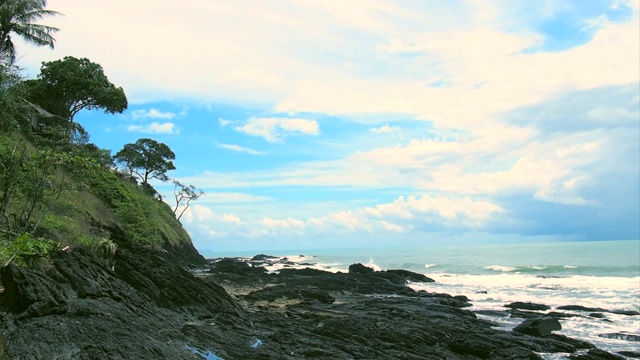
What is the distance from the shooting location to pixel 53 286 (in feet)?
31.0

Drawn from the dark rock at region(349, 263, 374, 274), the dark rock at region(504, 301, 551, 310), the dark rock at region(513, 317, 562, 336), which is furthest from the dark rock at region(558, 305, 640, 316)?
the dark rock at region(349, 263, 374, 274)

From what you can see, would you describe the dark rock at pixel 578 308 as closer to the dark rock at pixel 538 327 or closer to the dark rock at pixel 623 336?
the dark rock at pixel 623 336

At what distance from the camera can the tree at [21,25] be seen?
2712 centimetres

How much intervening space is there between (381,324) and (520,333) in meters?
5.65

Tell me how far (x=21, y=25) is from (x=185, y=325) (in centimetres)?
2747

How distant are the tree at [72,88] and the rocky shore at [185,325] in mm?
21950

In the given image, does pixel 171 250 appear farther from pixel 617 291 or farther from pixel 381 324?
pixel 617 291

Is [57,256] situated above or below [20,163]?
below

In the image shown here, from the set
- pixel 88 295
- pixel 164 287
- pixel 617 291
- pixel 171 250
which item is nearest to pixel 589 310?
pixel 617 291

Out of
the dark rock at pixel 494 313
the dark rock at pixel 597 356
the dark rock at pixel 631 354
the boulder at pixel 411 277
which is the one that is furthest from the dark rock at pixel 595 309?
the boulder at pixel 411 277

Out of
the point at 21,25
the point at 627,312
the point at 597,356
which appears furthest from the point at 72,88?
the point at 627,312

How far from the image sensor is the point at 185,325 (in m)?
11.4

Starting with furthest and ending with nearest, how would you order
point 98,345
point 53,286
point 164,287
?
point 164,287 → point 53,286 → point 98,345

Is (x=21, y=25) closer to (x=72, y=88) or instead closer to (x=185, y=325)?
(x=72, y=88)
